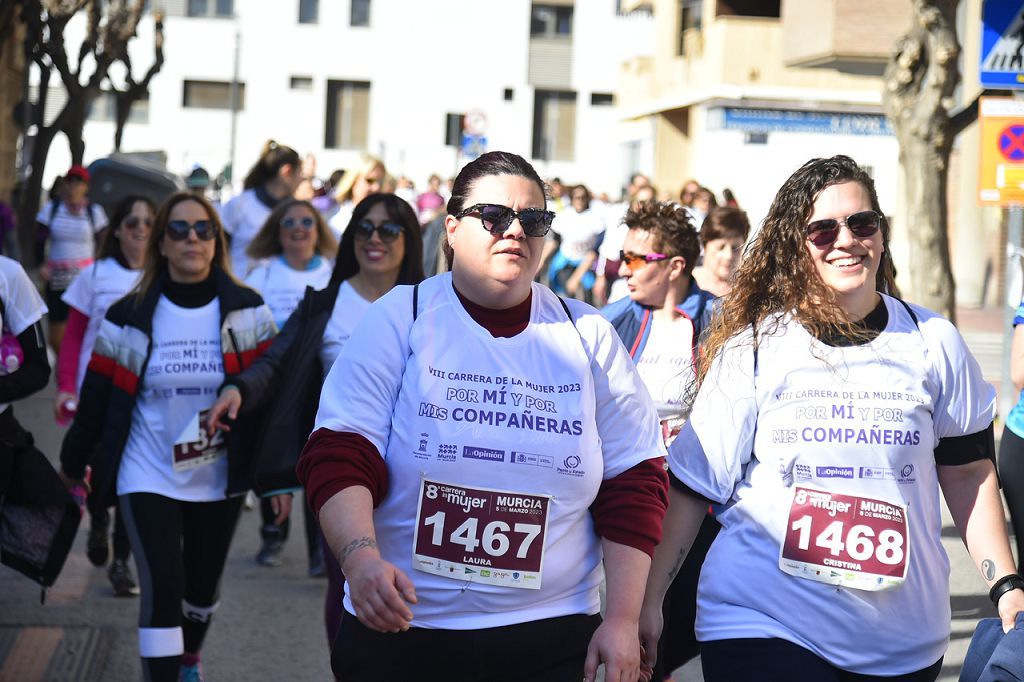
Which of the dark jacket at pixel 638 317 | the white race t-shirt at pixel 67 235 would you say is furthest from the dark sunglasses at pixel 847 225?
the white race t-shirt at pixel 67 235

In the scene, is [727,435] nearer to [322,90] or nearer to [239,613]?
[239,613]

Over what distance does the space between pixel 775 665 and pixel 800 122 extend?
29.8 m

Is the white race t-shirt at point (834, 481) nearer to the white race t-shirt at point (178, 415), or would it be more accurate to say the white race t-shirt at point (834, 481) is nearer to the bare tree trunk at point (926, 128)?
the white race t-shirt at point (178, 415)

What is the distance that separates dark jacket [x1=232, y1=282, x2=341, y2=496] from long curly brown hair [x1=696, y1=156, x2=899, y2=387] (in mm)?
2164

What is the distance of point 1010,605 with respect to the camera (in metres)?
3.64

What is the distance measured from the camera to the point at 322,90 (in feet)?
176

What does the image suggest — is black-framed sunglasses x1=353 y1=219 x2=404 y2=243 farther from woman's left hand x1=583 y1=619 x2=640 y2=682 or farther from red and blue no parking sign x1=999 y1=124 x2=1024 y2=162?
red and blue no parking sign x1=999 y1=124 x2=1024 y2=162

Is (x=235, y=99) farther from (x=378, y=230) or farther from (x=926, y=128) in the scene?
(x=378, y=230)

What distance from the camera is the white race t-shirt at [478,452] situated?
332 centimetres

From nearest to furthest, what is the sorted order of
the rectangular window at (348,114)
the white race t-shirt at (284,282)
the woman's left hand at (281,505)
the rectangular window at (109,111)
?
the woman's left hand at (281,505) < the white race t-shirt at (284,282) < the rectangular window at (348,114) < the rectangular window at (109,111)

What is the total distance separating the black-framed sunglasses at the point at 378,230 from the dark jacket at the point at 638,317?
2.97 ft

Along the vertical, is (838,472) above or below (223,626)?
above

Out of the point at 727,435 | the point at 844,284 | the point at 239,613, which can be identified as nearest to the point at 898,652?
the point at 727,435

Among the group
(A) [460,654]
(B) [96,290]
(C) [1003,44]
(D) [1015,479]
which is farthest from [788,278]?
(C) [1003,44]
